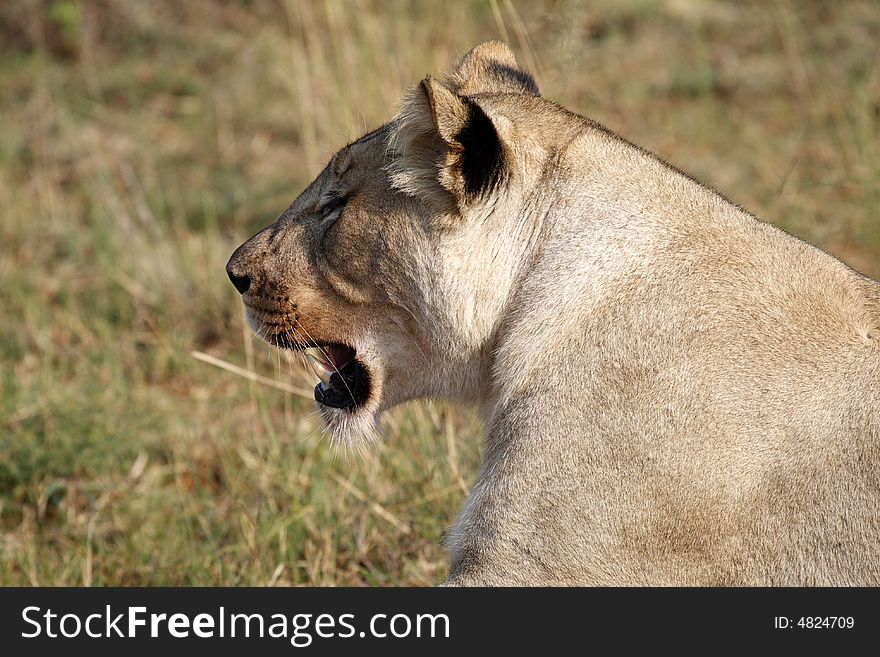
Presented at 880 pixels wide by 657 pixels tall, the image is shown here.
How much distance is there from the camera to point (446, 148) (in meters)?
2.85

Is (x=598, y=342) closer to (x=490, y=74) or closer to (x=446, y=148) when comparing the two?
(x=446, y=148)

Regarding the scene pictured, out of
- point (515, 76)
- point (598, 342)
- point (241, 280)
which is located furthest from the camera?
point (515, 76)

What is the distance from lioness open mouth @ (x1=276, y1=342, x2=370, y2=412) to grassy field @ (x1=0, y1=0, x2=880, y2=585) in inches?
19.4

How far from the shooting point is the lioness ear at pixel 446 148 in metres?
2.80

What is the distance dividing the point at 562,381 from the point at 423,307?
0.44m

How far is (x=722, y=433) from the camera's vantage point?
2.68 m

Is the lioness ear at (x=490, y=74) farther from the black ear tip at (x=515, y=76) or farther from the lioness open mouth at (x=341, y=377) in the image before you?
the lioness open mouth at (x=341, y=377)

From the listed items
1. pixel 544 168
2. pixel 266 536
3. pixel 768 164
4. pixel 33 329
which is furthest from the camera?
pixel 768 164

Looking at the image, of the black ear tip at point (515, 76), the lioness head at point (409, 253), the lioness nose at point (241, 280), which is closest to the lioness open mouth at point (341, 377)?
the lioness head at point (409, 253)

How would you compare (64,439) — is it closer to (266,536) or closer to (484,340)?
(266,536)

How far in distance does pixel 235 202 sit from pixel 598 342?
455 centimetres

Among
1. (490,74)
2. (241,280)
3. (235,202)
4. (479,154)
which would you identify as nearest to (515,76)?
(490,74)

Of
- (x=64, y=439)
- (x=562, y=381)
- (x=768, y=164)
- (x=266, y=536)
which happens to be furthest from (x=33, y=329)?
(x=768, y=164)

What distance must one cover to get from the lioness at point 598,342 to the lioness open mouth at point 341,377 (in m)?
0.02
